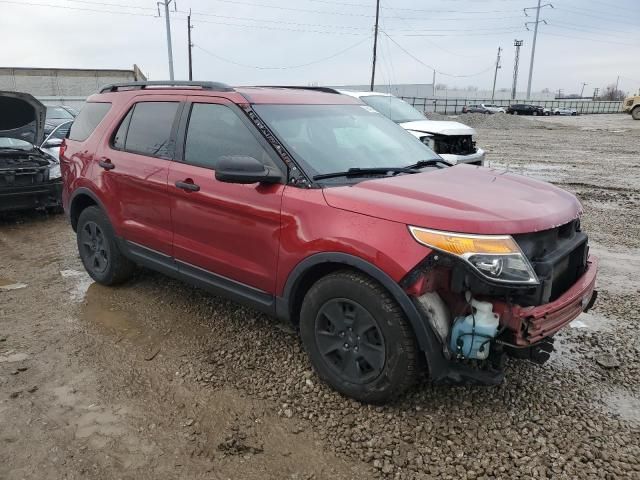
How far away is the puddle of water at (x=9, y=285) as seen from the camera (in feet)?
16.2

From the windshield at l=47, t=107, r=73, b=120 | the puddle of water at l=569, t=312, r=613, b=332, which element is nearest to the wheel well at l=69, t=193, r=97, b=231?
the puddle of water at l=569, t=312, r=613, b=332

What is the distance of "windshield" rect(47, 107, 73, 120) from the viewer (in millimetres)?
12771

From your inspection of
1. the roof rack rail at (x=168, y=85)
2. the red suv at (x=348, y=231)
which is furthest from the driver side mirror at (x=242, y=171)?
the roof rack rail at (x=168, y=85)

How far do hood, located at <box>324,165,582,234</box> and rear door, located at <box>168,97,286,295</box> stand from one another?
20.6 inches

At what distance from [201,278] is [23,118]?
581 cm

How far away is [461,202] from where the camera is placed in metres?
2.78

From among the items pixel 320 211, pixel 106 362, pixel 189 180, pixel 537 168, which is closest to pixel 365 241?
pixel 320 211

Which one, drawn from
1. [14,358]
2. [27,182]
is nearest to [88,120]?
[14,358]

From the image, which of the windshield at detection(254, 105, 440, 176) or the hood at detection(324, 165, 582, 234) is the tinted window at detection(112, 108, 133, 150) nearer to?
the windshield at detection(254, 105, 440, 176)

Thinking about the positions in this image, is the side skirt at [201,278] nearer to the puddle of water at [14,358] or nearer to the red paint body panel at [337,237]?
the red paint body panel at [337,237]

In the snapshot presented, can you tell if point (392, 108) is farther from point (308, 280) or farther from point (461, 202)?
point (461, 202)

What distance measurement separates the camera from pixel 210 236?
3.60m

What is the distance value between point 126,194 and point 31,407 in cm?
188

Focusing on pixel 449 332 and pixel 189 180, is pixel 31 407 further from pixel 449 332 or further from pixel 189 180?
pixel 449 332
